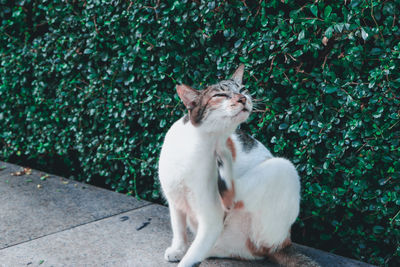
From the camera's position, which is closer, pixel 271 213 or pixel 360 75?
pixel 271 213

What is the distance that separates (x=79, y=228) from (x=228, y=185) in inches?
60.1

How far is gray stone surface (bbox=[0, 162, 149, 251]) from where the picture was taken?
3.29 m

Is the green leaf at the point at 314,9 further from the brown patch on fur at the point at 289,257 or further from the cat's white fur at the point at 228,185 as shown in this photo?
the brown patch on fur at the point at 289,257

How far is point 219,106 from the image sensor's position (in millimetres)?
2289

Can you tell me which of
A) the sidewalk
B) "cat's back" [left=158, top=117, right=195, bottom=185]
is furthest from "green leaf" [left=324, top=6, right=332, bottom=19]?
the sidewalk

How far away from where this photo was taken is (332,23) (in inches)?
106

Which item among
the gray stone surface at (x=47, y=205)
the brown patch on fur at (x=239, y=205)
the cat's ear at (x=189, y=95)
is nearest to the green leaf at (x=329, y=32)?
the cat's ear at (x=189, y=95)

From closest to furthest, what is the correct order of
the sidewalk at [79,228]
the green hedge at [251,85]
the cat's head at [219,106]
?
the cat's head at [219,106], the green hedge at [251,85], the sidewalk at [79,228]

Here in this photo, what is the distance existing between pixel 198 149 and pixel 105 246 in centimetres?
118

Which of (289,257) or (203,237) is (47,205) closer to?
(203,237)

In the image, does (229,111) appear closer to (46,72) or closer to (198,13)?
(198,13)

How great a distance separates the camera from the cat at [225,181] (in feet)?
7.72

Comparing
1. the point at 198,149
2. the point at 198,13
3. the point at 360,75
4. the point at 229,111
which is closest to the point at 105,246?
the point at 198,149

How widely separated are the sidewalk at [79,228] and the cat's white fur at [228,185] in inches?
12.8
